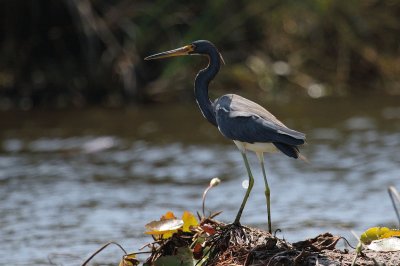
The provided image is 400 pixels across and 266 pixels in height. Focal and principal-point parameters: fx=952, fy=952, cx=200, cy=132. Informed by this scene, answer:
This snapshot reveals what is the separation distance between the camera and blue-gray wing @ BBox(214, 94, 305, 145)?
5.70 m

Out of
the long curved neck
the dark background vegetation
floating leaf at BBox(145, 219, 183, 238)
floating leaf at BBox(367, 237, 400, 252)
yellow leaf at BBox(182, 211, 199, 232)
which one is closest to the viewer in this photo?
floating leaf at BBox(367, 237, 400, 252)

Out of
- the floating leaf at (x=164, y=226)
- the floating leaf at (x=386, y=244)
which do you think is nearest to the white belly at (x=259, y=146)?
the floating leaf at (x=164, y=226)

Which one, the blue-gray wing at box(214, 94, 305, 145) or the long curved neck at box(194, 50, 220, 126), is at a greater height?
the long curved neck at box(194, 50, 220, 126)

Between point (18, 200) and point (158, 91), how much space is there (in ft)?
17.7

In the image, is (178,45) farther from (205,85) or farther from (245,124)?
(245,124)

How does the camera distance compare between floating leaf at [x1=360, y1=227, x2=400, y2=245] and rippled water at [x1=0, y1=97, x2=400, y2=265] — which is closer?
floating leaf at [x1=360, y1=227, x2=400, y2=245]

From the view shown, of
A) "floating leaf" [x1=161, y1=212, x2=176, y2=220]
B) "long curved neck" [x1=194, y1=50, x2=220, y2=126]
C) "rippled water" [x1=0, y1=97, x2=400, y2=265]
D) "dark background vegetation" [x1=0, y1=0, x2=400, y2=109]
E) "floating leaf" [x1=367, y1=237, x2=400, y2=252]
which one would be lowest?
"floating leaf" [x1=367, y1=237, x2=400, y2=252]

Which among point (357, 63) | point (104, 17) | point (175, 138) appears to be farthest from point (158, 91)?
point (357, 63)

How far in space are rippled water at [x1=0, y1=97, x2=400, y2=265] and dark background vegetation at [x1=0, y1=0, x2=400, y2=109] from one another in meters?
0.68

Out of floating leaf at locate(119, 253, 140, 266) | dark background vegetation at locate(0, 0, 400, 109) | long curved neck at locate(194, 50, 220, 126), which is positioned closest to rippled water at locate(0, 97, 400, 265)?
dark background vegetation at locate(0, 0, 400, 109)

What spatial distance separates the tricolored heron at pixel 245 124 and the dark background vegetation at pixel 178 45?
789cm

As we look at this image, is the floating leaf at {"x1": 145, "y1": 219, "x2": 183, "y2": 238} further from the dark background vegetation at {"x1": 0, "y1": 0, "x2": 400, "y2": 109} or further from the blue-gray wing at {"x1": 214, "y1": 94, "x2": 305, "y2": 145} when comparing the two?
the dark background vegetation at {"x1": 0, "y1": 0, "x2": 400, "y2": 109}

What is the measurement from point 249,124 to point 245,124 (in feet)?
0.08

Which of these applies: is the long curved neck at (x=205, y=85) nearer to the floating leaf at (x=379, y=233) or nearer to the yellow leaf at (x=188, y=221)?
the yellow leaf at (x=188, y=221)
